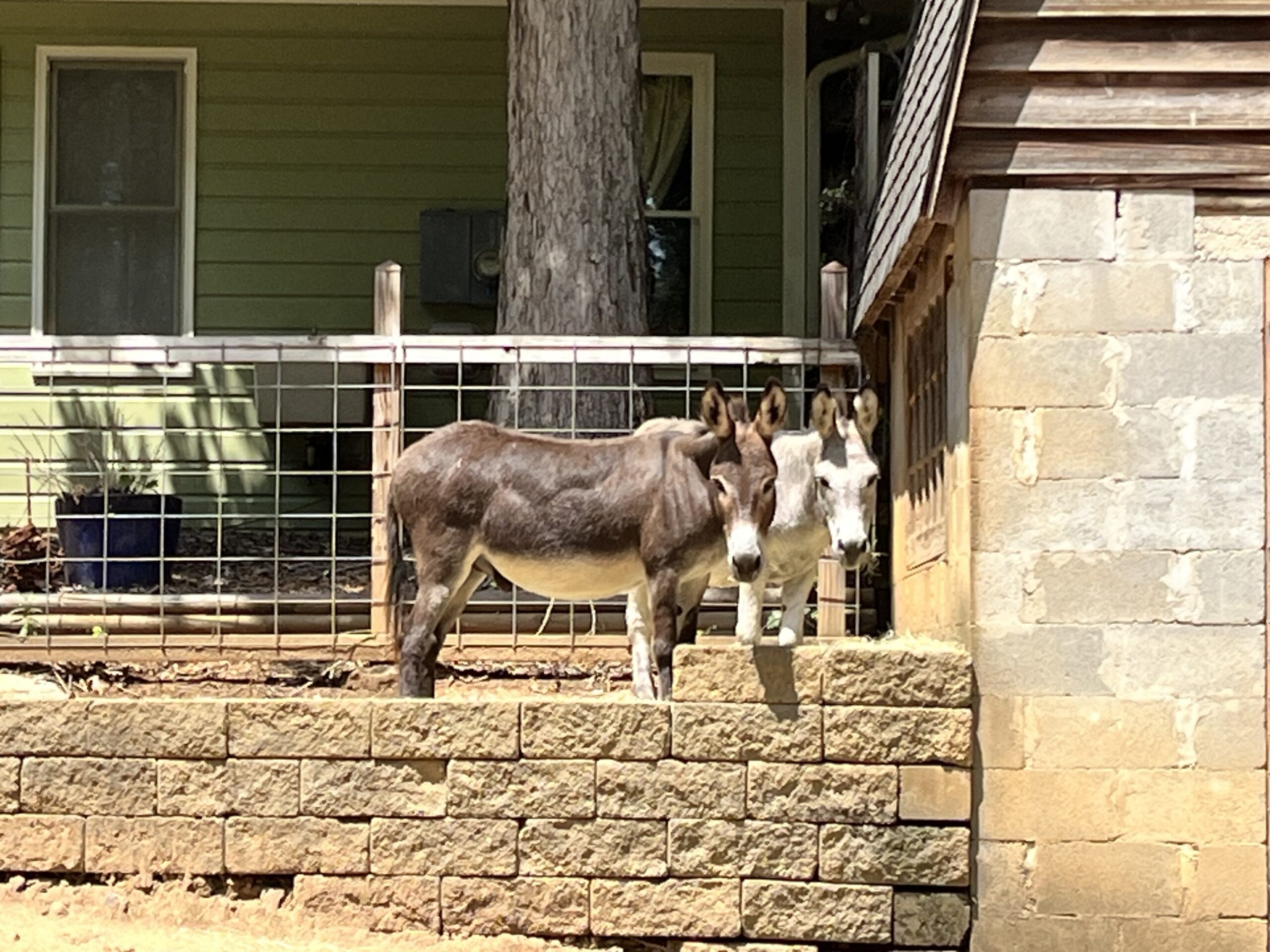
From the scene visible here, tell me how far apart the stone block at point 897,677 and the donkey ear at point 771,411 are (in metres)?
0.87

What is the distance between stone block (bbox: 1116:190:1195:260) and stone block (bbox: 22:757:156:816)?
14.1ft

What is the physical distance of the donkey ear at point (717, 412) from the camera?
7.43 m

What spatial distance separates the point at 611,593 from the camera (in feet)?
26.1

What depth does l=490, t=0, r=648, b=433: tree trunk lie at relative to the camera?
33.3 ft

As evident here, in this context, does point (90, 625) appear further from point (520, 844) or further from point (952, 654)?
point (952, 654)

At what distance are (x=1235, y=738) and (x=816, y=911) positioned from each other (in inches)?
66.8

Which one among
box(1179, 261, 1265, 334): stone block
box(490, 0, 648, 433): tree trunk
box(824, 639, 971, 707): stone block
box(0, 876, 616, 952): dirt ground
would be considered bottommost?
box(0, 876, 616, 952): dirt ground

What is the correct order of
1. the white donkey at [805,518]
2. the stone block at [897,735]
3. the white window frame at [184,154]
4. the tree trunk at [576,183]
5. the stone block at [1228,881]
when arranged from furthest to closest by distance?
the white window frame at [184,154] → the tree trunk at [576,183] → the white donkey at [805,518] → the stone block at [897,735] → the stone block at [1228,881]

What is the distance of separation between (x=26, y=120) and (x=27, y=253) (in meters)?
0.88

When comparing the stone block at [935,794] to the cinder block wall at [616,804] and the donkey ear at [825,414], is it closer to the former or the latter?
the cinder block wall at [616,804]

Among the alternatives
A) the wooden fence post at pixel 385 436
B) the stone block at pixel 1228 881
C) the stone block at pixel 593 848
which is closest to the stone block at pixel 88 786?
the stone block at pixel 593 848

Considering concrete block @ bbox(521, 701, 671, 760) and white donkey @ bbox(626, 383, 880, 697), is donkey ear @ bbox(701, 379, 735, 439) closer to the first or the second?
white donkey @ bbox(626, 383, 880, 697)

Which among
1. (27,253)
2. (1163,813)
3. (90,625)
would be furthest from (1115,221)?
(27,253)

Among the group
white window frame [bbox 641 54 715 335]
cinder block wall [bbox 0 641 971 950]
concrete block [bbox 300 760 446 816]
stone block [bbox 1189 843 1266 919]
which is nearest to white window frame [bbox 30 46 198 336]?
white window frame [bbox 641 54 715 335]
